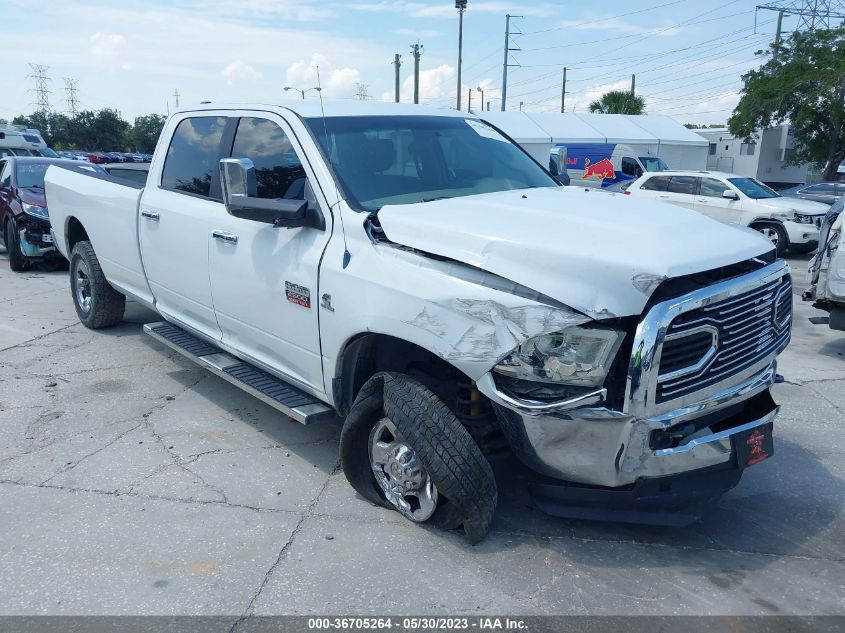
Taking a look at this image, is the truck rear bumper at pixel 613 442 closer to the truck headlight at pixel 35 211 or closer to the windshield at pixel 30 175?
the truck headlight at pixel 35 211

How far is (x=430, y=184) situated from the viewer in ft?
13.9

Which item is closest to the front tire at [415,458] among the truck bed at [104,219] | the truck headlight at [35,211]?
the truck bed at [104,219]

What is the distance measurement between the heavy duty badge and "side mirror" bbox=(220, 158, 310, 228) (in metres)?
0.33

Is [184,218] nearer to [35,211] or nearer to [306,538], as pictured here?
[306,538]

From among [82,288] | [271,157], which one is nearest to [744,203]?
[82,288]

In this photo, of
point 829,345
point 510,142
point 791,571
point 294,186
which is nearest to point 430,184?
point 294,186

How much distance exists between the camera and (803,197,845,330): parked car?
6.52 m

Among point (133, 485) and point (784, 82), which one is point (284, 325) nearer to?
point (133, 485)

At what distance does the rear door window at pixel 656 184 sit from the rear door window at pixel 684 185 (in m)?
0.16

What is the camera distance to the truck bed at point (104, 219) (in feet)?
19.2

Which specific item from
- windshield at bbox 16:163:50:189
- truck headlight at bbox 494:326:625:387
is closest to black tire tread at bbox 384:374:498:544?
truck headlight at bbox 494:326:625:387

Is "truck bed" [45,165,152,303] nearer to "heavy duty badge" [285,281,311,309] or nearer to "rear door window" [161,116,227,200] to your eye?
"rear door window" [161,116,227,200]

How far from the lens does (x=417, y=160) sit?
4371 millimetres

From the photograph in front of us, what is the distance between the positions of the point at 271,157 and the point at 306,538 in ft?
7.28
